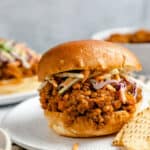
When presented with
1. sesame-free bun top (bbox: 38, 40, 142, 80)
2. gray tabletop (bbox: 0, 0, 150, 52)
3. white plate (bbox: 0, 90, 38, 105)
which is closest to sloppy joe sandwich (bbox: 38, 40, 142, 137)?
sesame-free bun top (bbox: 38, 40, 142, 80)

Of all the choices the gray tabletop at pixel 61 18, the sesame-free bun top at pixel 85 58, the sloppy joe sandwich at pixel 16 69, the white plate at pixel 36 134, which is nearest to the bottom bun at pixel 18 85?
the sloppy joe sandwich at pixel 16 69

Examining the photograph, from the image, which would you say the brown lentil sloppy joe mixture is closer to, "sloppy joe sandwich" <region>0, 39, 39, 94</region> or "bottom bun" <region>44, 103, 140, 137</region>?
"bottom bun" <region>44, 103, 140, 137</region>

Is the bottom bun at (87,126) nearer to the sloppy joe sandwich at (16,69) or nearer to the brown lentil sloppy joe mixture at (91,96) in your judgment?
the brown lentil sloppy joe mixture at (91,96)

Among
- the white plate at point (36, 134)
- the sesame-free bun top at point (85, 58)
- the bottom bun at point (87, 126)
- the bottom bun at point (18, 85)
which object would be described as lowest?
the bottom bun at point (18, 85)

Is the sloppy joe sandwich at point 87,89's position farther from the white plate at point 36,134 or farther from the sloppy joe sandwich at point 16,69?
the sloppy joe sandwich at point 16,69

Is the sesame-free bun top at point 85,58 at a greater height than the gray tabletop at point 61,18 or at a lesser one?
greater

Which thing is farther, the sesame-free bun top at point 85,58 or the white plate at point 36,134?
the sesame-free bun top at point 85,58

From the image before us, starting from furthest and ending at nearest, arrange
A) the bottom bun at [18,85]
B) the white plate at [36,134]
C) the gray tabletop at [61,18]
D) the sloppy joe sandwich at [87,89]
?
the gray tabletop at [61,18] → the bottom bun at [18,85] → the sloppy joe sandwich at [87,89] → the white plate at [36,134]

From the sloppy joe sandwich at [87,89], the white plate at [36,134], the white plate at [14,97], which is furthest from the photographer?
the white plate at [14,97]
